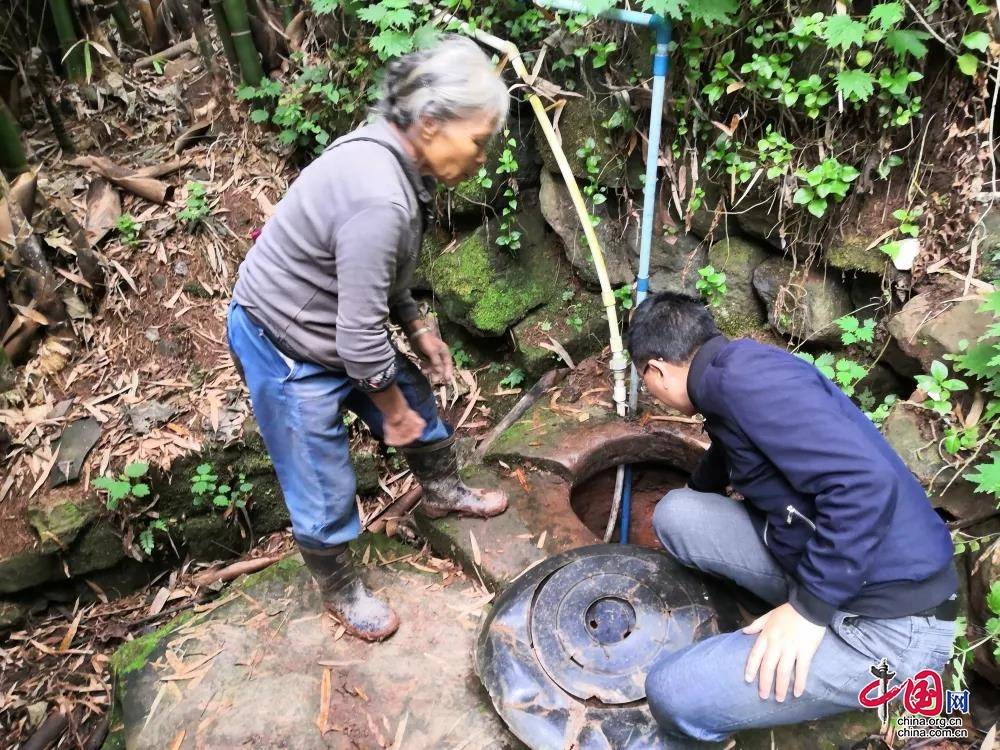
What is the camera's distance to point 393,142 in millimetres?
2199

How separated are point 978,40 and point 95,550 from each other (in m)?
4.80

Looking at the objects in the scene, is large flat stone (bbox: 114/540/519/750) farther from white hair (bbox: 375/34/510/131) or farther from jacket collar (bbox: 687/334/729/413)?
white hair (bbox: 375/34/510/131)

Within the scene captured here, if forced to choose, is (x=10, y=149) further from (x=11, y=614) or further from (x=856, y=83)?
(x=856, y=83)

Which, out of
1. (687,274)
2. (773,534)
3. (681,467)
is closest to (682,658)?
(773,534)

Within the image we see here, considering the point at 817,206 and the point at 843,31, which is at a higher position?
the point at 843,31

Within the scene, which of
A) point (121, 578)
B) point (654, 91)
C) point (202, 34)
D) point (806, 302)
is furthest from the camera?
point (202, 34)

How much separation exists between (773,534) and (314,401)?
5.42 feet

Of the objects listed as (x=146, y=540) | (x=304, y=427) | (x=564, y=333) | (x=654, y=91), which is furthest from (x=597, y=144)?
(x=146, y=540)

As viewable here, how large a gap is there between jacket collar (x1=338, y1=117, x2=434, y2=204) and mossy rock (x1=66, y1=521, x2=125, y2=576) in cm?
275

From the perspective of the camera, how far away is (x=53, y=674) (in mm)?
3611

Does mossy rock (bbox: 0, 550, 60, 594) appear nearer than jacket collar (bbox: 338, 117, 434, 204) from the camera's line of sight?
No

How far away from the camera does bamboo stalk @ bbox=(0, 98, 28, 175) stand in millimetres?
4048

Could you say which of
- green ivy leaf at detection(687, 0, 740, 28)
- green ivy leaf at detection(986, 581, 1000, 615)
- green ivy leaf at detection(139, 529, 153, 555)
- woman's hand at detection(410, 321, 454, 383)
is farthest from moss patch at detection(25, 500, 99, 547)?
green ivy leaf at detection(986, 581, 1000, 615)

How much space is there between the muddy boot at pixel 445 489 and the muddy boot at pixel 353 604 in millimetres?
512
